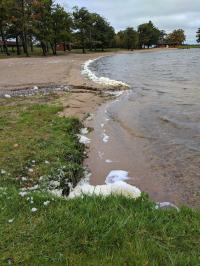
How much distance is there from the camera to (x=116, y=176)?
6711mm

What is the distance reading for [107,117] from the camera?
11812 mm

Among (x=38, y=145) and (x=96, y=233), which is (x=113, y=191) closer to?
(x=96, y=233)

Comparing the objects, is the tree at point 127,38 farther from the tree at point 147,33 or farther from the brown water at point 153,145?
the brown water at point 153,145

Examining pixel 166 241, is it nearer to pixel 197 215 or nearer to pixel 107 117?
pixel 197 215

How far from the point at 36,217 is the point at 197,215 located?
6.63 ft

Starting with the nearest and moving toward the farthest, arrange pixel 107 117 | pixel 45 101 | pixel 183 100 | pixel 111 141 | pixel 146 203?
pixel 146 203 < pixel 111 141 < pixel 107 117 < pixel 45 101 < pixel 183 100

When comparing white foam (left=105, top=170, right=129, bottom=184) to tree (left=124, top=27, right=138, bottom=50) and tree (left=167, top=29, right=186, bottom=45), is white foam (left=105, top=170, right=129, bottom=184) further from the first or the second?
tree (left=167, top=29, right=186, bottom=45)

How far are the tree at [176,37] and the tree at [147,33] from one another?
19.4 m

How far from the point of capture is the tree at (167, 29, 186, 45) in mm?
141000

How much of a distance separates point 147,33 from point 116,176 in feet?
396

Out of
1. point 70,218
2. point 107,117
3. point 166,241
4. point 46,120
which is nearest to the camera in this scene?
point 166,241

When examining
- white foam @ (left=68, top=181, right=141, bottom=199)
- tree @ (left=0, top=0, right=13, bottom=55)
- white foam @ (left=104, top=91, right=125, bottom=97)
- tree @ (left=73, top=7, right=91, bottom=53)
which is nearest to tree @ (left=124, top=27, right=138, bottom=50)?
tree @ (left=73, top=7, right=91, bottom=53)

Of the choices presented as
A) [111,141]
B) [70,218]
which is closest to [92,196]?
[70,218]

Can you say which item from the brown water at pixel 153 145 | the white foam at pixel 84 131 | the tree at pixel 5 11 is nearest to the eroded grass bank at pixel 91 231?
the brown water at pixel 153 145
